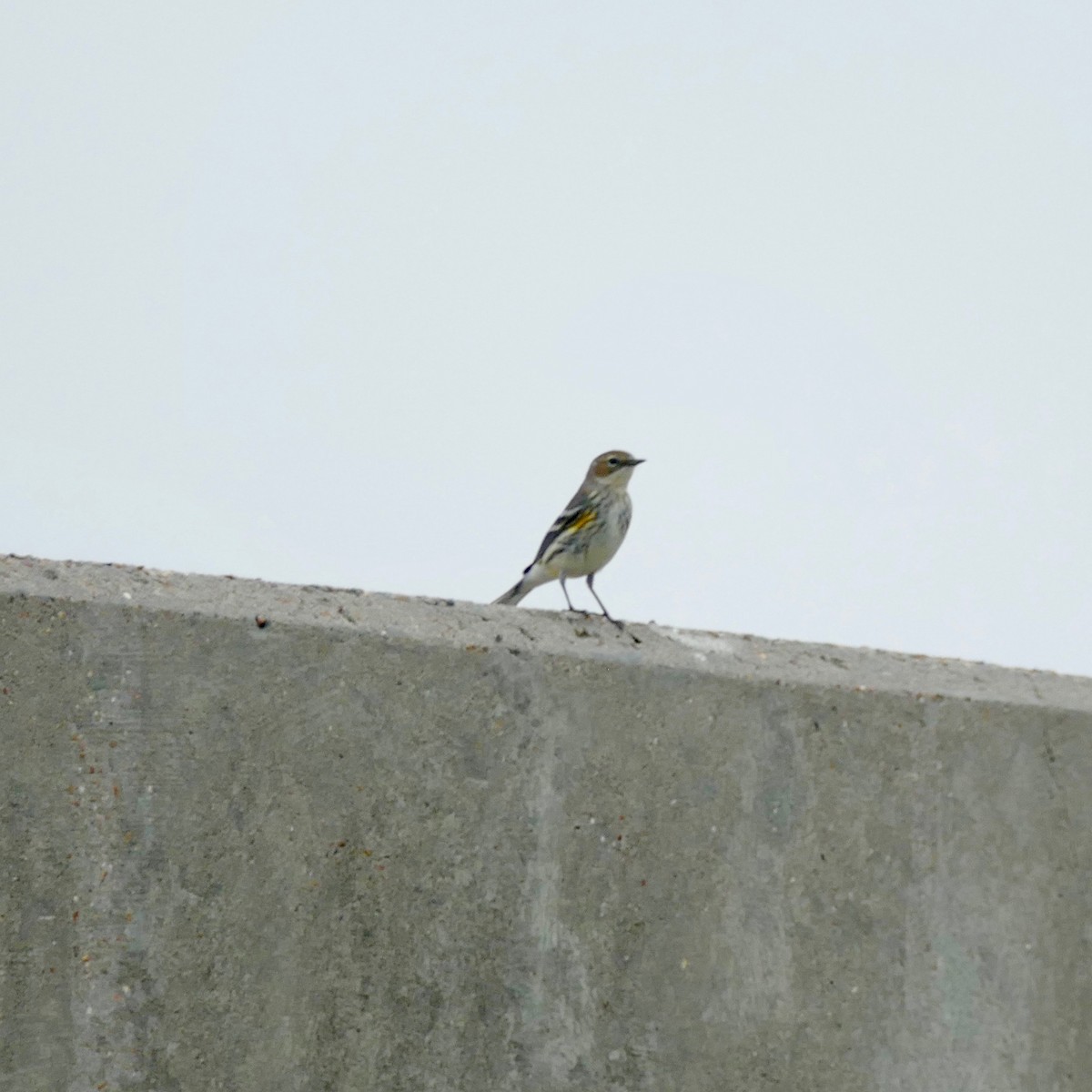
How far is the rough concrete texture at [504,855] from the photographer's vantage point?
3.17 metres

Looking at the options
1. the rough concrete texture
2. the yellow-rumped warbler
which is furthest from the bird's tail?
the rough concrete texture

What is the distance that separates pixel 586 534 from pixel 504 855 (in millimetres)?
2341

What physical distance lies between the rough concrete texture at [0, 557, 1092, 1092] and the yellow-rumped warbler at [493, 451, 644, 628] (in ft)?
5.96

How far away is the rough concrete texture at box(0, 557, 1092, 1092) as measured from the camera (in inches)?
125

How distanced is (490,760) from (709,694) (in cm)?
54

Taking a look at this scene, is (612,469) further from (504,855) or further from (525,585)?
(504,855)

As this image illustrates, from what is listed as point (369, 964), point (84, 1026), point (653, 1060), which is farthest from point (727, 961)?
point (84, 1026)

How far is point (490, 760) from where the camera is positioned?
346cm

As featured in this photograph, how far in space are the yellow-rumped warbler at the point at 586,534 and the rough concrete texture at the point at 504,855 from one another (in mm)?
1816

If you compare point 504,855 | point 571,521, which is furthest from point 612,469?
point 504,855

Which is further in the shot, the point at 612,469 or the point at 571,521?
the point at 612,469

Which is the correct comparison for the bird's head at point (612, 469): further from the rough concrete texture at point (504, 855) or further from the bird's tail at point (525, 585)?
the rough concrete texture at point (504, 855)

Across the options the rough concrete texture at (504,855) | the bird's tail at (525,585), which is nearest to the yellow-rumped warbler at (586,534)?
the bird's tail at (525,585)

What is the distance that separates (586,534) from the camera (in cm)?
564
